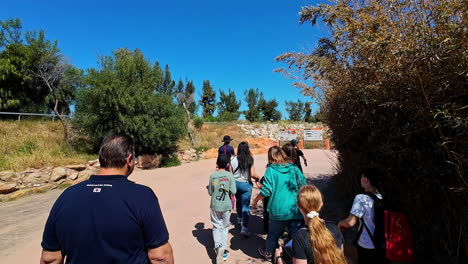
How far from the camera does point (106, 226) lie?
1355 mm

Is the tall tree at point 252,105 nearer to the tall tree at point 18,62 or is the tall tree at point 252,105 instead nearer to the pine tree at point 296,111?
the pine tree at point 296,111

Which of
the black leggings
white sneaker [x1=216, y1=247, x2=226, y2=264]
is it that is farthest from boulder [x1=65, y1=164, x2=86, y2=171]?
the black leggings

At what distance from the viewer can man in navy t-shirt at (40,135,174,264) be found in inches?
53.6

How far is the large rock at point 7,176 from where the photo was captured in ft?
23.6

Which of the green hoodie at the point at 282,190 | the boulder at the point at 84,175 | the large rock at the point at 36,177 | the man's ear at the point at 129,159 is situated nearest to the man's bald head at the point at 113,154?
the man's ear at the point at 129,159

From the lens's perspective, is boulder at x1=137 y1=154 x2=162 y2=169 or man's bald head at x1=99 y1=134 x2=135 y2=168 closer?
man's bald head at x1=99 y1=134 x2=135 y2=168

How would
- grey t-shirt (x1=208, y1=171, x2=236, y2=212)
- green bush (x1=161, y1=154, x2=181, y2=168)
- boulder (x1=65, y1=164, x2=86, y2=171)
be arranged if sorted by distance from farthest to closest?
green bush (x1=161, y1=154, x2=181, y2=168) → boulder (x1=65, y1=164, x2=86, y2=171) → grey t-shirt (x1=208, y1=171, x2=236, y2=212)

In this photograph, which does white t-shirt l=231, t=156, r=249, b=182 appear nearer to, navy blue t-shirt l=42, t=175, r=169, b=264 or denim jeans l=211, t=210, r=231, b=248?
denim jeans l=211, t=210, r=231, b=248

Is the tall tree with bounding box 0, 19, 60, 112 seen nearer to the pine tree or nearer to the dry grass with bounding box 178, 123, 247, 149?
the dry grass with bounding box 178, 123, 247, 149

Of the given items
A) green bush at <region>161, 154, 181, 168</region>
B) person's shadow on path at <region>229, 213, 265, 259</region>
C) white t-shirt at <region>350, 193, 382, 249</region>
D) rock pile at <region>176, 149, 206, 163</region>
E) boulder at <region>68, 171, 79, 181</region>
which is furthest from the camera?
rock pile at <region>176, 149, 206, 163</region>

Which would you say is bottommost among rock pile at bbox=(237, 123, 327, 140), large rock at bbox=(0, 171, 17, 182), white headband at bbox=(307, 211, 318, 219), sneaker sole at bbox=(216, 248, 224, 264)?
sneaker sole at bbox=(216, 248, 224, 264)

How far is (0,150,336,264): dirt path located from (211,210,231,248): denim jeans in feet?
0.88

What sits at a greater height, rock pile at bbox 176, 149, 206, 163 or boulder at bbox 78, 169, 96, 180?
rock pile at bbox 176, 149, 206, 163

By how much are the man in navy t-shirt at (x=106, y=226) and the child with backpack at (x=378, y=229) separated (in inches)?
67.5
